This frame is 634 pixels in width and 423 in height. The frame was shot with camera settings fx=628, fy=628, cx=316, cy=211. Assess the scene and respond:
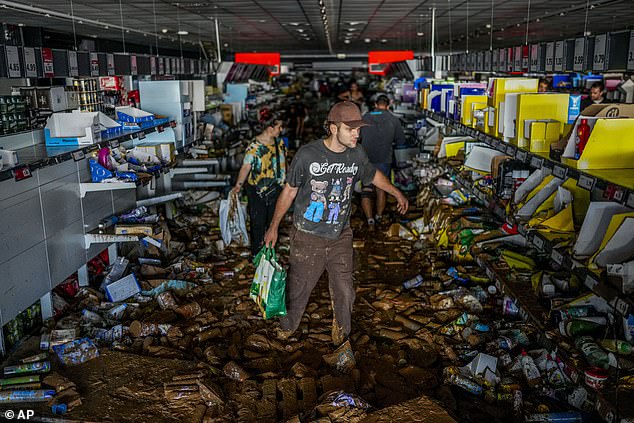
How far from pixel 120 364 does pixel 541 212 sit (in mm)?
3309

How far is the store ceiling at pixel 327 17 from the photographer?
10.5 metres

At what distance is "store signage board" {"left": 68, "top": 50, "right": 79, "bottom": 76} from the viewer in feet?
18.6

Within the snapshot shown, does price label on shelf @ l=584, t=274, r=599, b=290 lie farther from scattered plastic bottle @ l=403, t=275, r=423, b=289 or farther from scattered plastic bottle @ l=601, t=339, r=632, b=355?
scattered plastic bottle @ l=403, t=275, r=423, b=289

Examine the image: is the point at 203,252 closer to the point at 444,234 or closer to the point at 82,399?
the point at 444,234

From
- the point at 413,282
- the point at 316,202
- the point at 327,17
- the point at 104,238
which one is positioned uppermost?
the point at 327,17

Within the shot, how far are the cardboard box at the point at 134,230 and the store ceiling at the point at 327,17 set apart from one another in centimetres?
494

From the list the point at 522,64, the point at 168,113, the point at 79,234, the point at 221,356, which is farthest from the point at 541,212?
the point at 168,113

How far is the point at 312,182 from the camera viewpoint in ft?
15.2

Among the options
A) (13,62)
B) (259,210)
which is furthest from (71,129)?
(259,210)

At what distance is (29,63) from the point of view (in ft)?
16.2

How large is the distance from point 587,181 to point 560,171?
0.40 metres

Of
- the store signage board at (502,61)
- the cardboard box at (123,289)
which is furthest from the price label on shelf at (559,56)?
the cardboard box at (123,289)

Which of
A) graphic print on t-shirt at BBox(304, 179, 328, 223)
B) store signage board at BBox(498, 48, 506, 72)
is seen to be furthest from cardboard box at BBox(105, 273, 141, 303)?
store signage board at BBox(498, 48, 506, 72)

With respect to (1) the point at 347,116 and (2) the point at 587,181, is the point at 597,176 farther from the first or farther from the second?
(1) the point at 347,116
